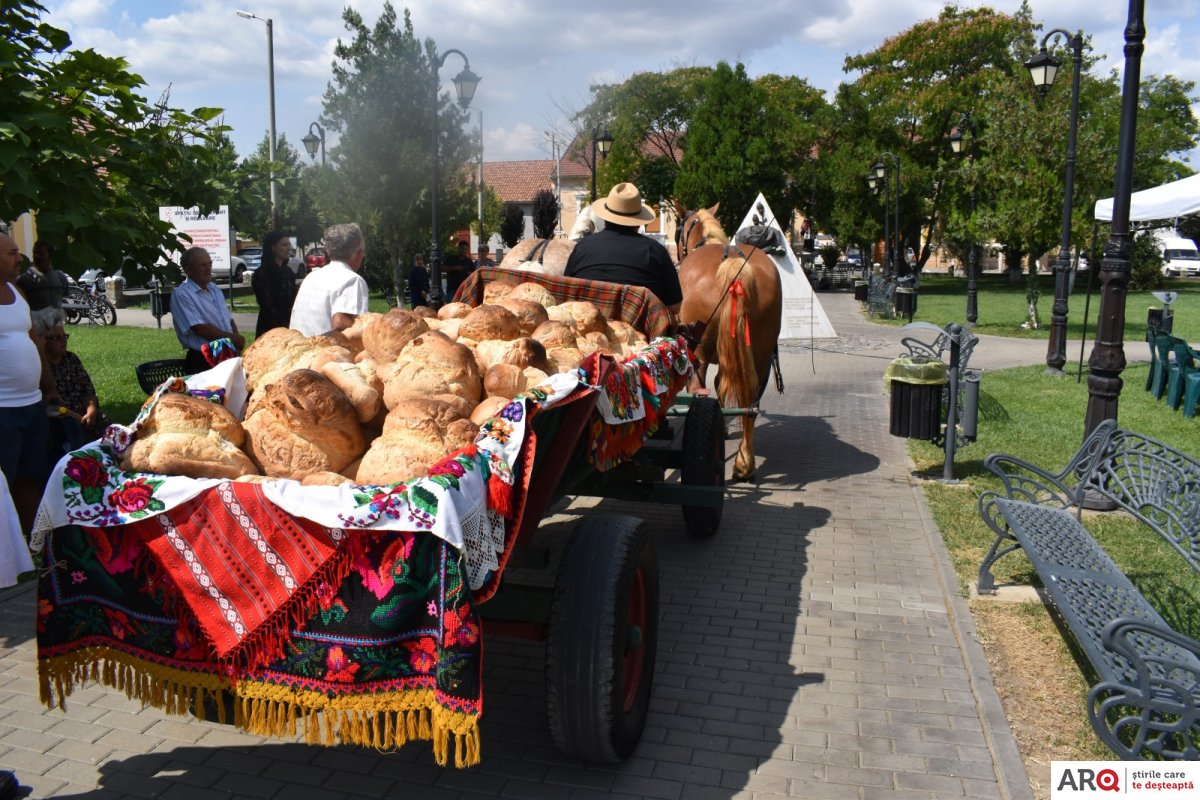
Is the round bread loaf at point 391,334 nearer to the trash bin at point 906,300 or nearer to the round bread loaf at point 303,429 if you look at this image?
the round bread loaf at point 303,429

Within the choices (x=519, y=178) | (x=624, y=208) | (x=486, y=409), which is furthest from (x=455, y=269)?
(x=519, y=178)

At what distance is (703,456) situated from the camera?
616 cm

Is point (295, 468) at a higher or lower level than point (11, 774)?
higher

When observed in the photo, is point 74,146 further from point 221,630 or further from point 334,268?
point 221,630

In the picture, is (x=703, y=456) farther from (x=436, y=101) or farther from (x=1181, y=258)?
(x=1181, y=258)

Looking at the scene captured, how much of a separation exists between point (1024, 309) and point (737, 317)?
25547mm

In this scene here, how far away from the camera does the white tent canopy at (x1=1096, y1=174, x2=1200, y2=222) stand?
456 inches

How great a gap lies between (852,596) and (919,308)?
2818 cm

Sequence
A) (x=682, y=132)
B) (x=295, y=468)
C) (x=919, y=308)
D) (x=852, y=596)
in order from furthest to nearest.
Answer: (x=682, y=132) → (x=919, y=308) → (x=852, y=596) → (x=295, y=468)

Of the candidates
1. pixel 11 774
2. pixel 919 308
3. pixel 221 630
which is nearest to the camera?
pixel 221 630

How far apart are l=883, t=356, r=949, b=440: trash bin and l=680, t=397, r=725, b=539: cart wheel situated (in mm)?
2031

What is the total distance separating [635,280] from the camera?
252 inches

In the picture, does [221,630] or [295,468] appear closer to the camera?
[221,630]

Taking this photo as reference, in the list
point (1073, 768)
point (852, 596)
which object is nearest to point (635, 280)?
point (852, 596)
